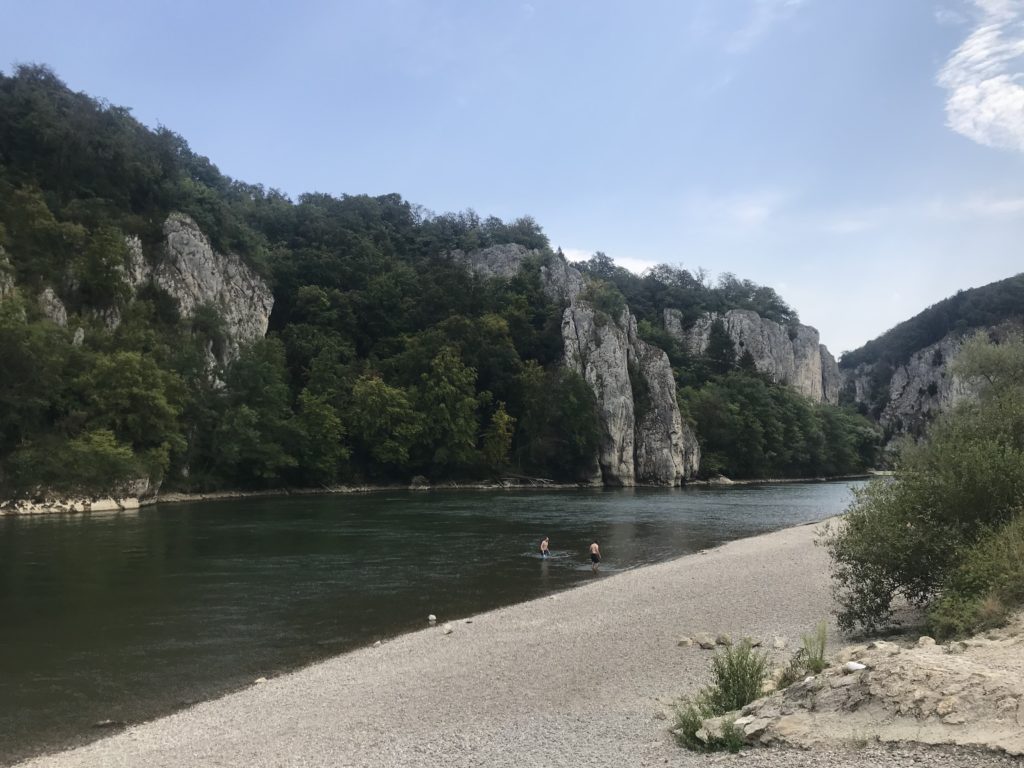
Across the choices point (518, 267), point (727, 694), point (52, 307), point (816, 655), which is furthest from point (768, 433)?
point (727, 694)

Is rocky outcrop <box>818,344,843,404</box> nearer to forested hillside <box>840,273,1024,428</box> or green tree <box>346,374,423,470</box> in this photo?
forested hillside <box>840,273,1024,428</box>

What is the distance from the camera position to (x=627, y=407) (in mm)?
98812

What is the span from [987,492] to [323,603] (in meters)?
17.1

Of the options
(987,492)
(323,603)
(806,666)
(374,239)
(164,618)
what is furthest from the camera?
(374,239)

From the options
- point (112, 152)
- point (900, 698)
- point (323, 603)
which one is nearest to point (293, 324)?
point (112, 152)

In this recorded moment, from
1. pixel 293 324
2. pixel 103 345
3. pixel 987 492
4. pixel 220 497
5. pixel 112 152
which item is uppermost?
pixel 112 152

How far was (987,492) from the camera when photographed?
42.3 feet

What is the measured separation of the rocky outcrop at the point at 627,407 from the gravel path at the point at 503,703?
7776 centimetres

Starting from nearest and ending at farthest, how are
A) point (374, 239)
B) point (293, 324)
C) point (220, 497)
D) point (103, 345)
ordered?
1. point (103, 345)
2. point (220, 497)
3. point (293, 324)
4. point (374, 239)

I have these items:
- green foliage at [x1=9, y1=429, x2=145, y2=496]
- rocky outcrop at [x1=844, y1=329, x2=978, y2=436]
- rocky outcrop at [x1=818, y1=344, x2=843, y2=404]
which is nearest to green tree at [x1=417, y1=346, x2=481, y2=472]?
green foliage at [x1=9, y1=429, x2=145, y2=496]

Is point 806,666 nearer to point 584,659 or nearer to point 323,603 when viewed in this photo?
point 584,659

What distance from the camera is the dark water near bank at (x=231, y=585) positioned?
43.4 ft

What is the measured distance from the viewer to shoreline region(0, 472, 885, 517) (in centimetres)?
4688

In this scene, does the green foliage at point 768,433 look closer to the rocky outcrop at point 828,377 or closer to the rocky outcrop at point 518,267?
Result: the rocky outcrop at point 518,267
